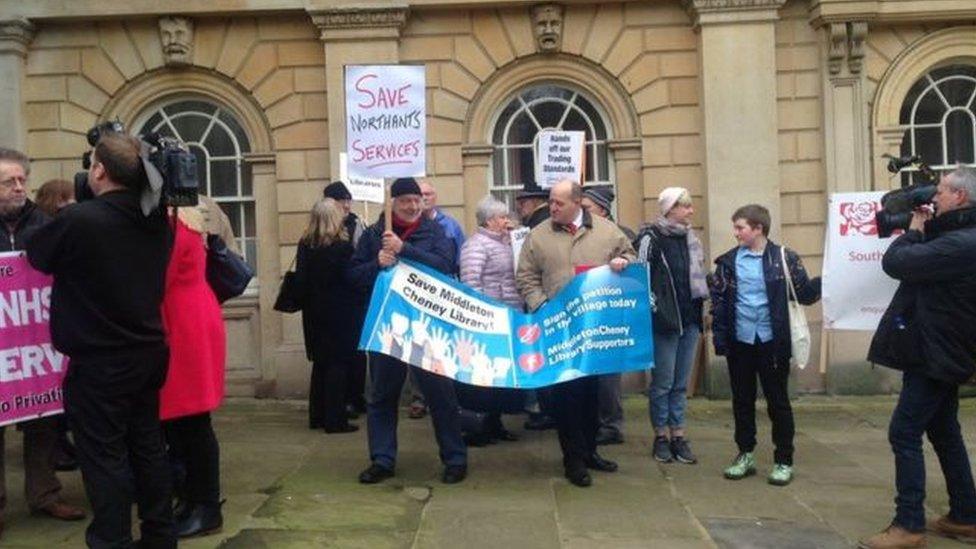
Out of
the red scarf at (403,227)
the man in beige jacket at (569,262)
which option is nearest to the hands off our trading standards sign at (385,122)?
the red scarf at (403,227)

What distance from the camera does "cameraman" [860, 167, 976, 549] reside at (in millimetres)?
5754

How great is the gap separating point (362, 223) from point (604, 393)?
2.86 m

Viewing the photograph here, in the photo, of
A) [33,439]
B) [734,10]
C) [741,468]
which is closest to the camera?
[33,439]

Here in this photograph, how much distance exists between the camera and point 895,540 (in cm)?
588

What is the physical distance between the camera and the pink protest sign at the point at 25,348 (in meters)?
5.84

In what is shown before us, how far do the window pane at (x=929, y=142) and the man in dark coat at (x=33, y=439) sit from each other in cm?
954

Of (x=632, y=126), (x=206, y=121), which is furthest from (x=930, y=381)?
(x=206, y=121)

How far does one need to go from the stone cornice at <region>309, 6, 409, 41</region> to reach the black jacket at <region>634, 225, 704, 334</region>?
471 cm

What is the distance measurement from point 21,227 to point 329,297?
337 cm

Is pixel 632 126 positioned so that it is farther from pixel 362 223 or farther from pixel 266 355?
pixel 266 355

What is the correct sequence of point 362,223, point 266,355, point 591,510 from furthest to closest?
point 266,355 < point 362,223 < point 591,510

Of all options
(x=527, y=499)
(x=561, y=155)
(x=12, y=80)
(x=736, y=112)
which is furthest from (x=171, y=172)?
(x=736, y=112)

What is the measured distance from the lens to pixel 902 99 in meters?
11.8

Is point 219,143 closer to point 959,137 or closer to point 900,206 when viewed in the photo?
point 900,206
